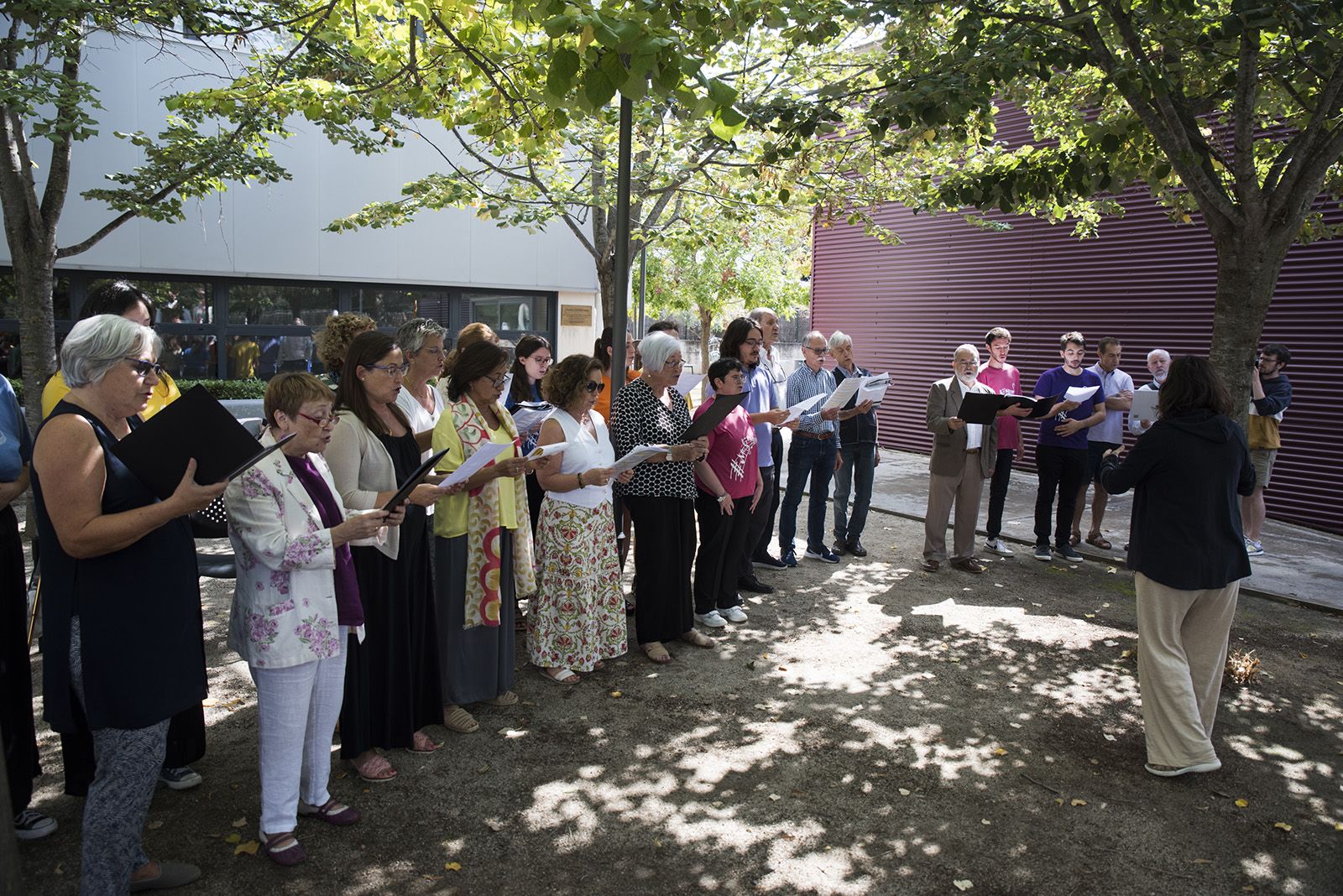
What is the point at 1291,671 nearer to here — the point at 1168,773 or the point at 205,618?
the point at 1168,773

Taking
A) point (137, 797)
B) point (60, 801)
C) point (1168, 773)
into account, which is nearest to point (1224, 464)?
point (1168, 773)

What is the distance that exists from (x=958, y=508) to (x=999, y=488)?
32.8 inches

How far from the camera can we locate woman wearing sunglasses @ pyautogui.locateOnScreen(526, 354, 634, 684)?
5.27 m

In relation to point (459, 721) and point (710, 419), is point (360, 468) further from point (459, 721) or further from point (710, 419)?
point (710, 419)

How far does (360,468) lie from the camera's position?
4.01 meters

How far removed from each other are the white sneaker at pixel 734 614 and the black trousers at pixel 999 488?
3226mm

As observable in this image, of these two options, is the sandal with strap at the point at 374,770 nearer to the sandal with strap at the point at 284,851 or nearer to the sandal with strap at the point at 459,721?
the sandal with strap at the point at 459,721

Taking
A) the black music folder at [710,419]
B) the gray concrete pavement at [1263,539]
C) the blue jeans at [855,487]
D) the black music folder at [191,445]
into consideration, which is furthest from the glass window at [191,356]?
the black music folder at [191,445]

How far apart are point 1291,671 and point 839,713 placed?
121 inches

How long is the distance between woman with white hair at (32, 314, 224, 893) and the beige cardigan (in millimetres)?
871

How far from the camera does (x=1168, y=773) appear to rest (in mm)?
4504

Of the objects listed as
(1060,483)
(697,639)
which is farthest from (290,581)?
(1060,483)

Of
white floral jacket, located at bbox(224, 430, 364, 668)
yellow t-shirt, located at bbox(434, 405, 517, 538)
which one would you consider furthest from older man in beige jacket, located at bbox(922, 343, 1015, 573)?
white floral jacket, located at bbox(224, 430, 364, 668)

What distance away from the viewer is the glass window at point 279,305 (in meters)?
18.0
